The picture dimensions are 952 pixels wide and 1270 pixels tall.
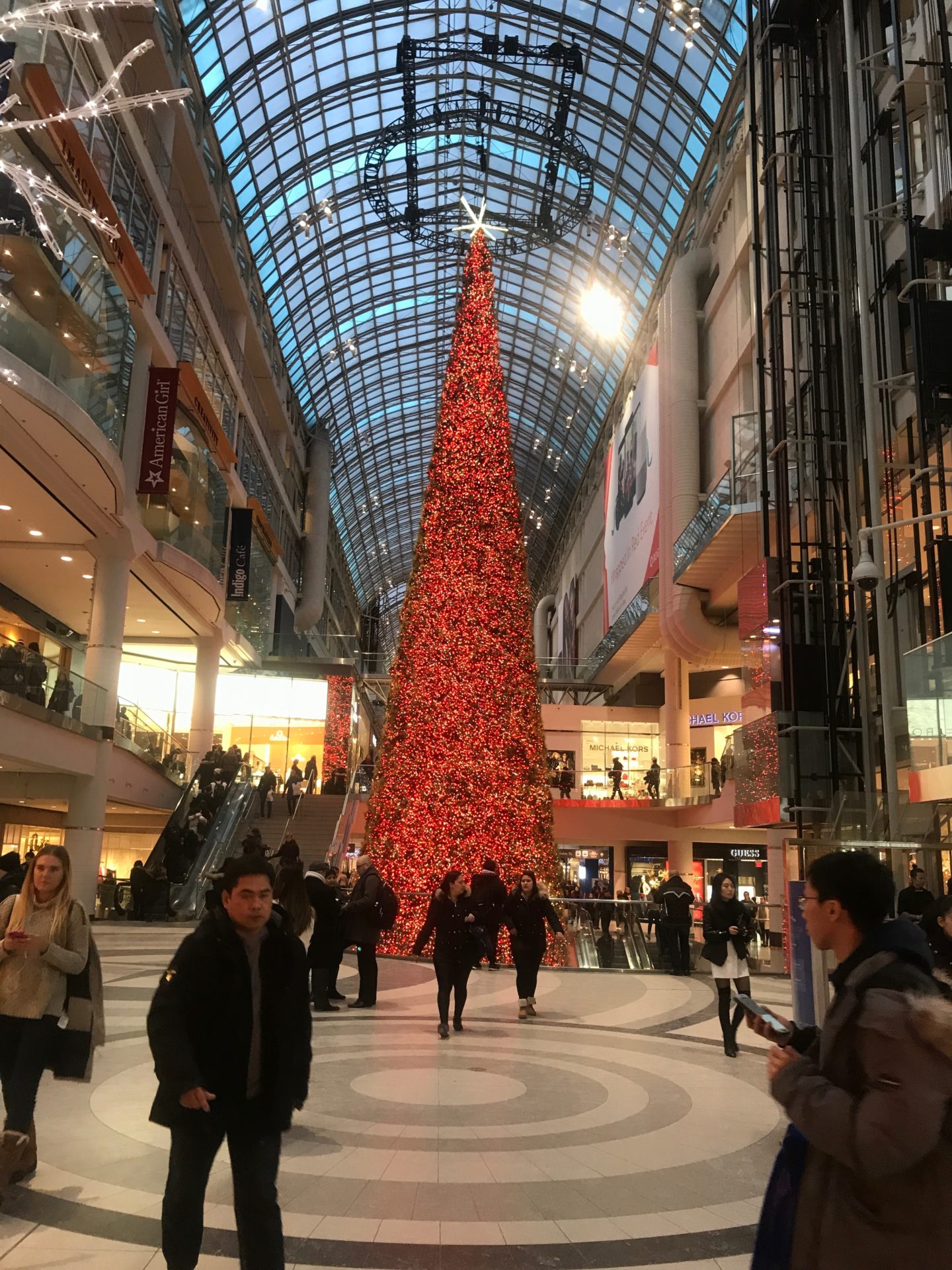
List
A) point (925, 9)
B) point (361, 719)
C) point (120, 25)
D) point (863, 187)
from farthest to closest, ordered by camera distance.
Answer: point (361, 719)
point (120, 25)
point (925, 9)
point (863, 187)

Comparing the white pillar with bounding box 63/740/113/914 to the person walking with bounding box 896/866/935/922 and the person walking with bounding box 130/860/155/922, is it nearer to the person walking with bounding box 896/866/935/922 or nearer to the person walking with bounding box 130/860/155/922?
the person walking with bounding box 130/860/155/922

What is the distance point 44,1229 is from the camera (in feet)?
12.5

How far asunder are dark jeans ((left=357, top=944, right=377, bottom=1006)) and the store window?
14.2 metres

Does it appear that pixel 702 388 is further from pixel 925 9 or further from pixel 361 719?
pixel 361 719

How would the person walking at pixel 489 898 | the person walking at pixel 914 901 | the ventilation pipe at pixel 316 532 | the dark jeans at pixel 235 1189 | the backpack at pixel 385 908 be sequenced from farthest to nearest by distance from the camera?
the ventilation pipe at pixel 316 532
the person walking at pixel 489 898
the backpack at pixel 385 908
the person walking at pixel 914 901
the dark jeans at pixel 235 1189

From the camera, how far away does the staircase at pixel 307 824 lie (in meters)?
23.0

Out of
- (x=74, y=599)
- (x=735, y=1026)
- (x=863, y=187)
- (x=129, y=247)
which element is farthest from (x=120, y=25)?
(x=735, y=1026)

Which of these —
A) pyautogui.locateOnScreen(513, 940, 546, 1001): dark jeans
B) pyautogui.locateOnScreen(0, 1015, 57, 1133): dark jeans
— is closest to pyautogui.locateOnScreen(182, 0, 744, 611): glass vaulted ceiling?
pyautogui.locateOnScreen(513, 940, 546, 1001): dark jeans

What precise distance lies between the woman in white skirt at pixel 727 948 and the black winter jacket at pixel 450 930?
6.69ft

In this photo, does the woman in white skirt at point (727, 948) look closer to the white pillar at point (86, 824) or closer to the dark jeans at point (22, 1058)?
the dark jeans at point (22, 1058)

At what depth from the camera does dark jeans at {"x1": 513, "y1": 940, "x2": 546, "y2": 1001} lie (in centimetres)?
973

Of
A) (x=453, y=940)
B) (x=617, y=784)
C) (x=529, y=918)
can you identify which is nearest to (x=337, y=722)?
(x=617, y=784)

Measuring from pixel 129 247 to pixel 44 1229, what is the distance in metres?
19.0

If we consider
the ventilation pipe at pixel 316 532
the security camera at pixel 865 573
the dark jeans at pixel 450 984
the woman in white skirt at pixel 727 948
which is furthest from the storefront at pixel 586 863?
the woman in white skirt at pixel 727 948
